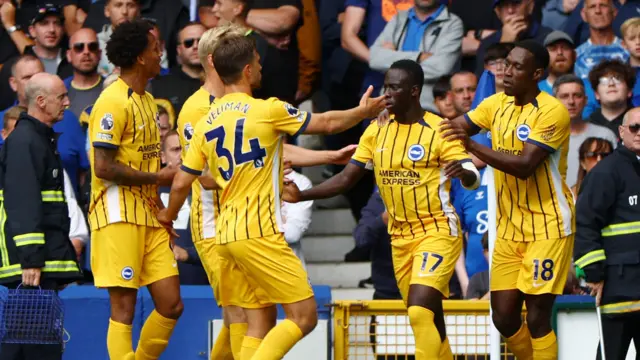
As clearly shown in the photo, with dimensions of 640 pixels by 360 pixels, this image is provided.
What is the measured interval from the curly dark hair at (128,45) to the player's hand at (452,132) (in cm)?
223

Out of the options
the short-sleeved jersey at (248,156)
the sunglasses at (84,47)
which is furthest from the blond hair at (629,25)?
the sunglasses at (84,47)

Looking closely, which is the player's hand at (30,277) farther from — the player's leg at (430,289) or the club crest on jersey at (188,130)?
the player's leg at (430,289)

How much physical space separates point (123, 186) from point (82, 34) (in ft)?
14.3

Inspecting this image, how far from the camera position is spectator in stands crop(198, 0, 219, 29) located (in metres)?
12.6

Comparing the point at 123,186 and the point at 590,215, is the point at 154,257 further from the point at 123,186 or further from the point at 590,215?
the point at 590,215

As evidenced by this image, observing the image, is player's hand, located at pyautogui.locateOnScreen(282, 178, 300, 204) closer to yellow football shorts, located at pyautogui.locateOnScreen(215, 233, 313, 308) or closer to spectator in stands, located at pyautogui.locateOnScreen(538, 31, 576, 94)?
yellow football shorts, located at pyautogui.locateOnScreen(215, 233, 313, 308)

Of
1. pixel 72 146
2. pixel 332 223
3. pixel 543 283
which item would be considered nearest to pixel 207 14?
pixel 72 146

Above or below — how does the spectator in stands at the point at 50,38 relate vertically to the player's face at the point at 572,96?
above

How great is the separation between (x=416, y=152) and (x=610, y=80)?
3.38 meters

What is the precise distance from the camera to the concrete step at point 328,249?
40.9ft

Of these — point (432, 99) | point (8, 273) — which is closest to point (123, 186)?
point (8, 273)

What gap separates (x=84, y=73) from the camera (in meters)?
12.4

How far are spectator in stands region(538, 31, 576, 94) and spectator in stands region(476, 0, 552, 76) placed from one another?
6.6 inches

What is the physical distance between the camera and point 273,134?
781cm
